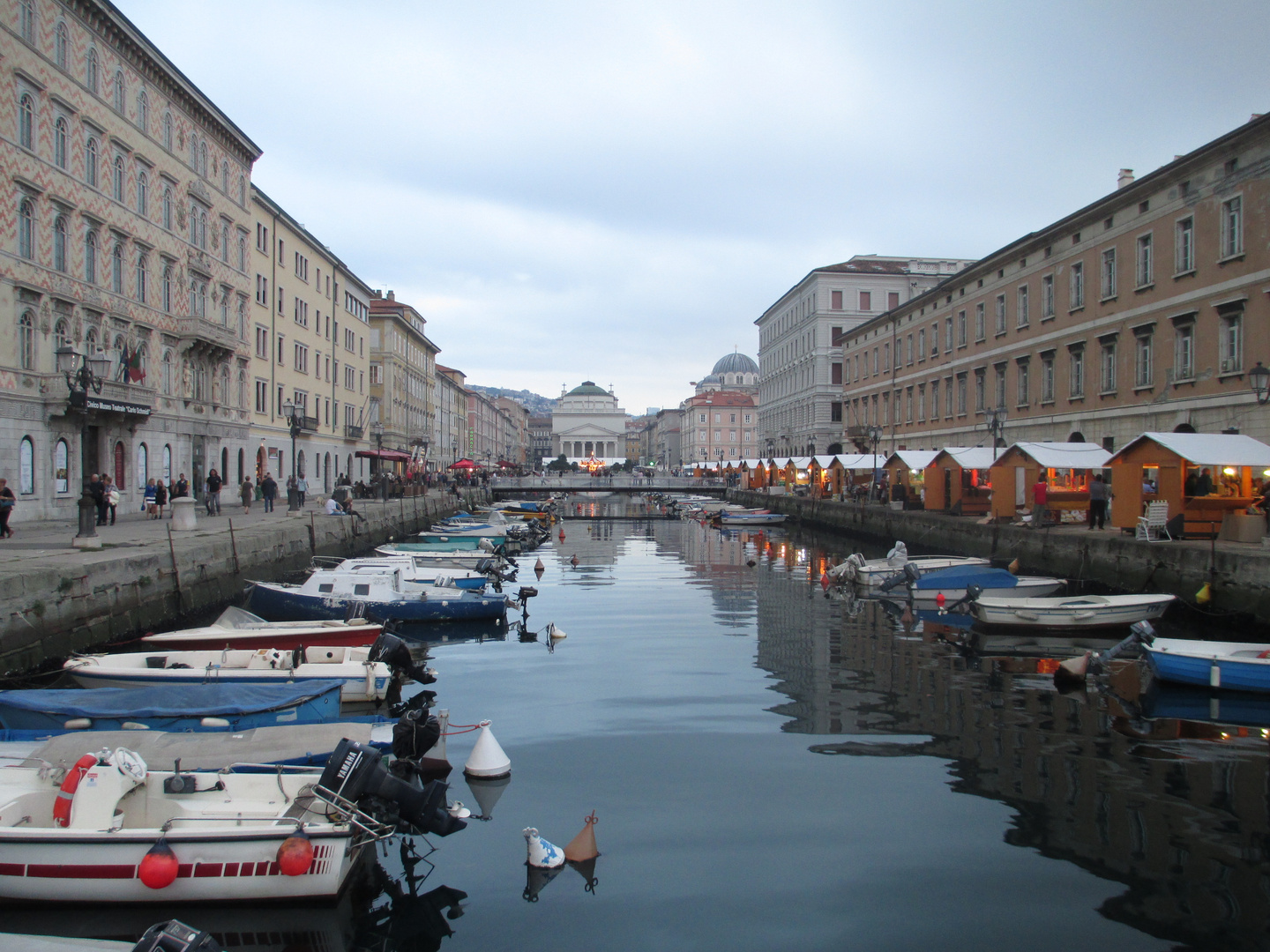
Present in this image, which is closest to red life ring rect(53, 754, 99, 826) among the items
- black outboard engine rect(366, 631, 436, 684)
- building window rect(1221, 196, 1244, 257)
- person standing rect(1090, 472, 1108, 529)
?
black outboard engine rect(366, 631, 436, 684)

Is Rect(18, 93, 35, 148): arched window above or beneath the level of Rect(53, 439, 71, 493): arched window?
above

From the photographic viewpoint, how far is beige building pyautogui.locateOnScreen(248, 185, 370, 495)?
48.2 metres

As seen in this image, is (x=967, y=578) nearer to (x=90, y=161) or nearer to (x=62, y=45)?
(x=90, y=161)

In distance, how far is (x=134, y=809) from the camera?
776 cm

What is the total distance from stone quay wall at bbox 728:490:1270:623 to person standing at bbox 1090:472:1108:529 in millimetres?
575

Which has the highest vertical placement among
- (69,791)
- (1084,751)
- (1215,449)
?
(1215,449)

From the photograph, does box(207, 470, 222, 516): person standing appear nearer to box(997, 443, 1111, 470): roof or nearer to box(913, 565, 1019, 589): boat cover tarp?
box(913, 565, 1019, 589): boat cover tarp

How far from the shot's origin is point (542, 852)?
836cm

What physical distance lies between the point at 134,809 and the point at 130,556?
43.3ft

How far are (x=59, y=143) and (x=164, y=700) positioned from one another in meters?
25.8

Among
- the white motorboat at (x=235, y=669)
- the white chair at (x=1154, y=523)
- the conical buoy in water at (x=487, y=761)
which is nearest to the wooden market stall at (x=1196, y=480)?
the white chair at (x=1154, y=523)

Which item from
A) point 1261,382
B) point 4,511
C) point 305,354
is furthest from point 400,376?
point 1261,382

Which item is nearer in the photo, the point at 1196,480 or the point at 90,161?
the point at 1196,480

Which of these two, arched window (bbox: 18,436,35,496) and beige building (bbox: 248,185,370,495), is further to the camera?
beige building (bbox: 248,185,370,495)
